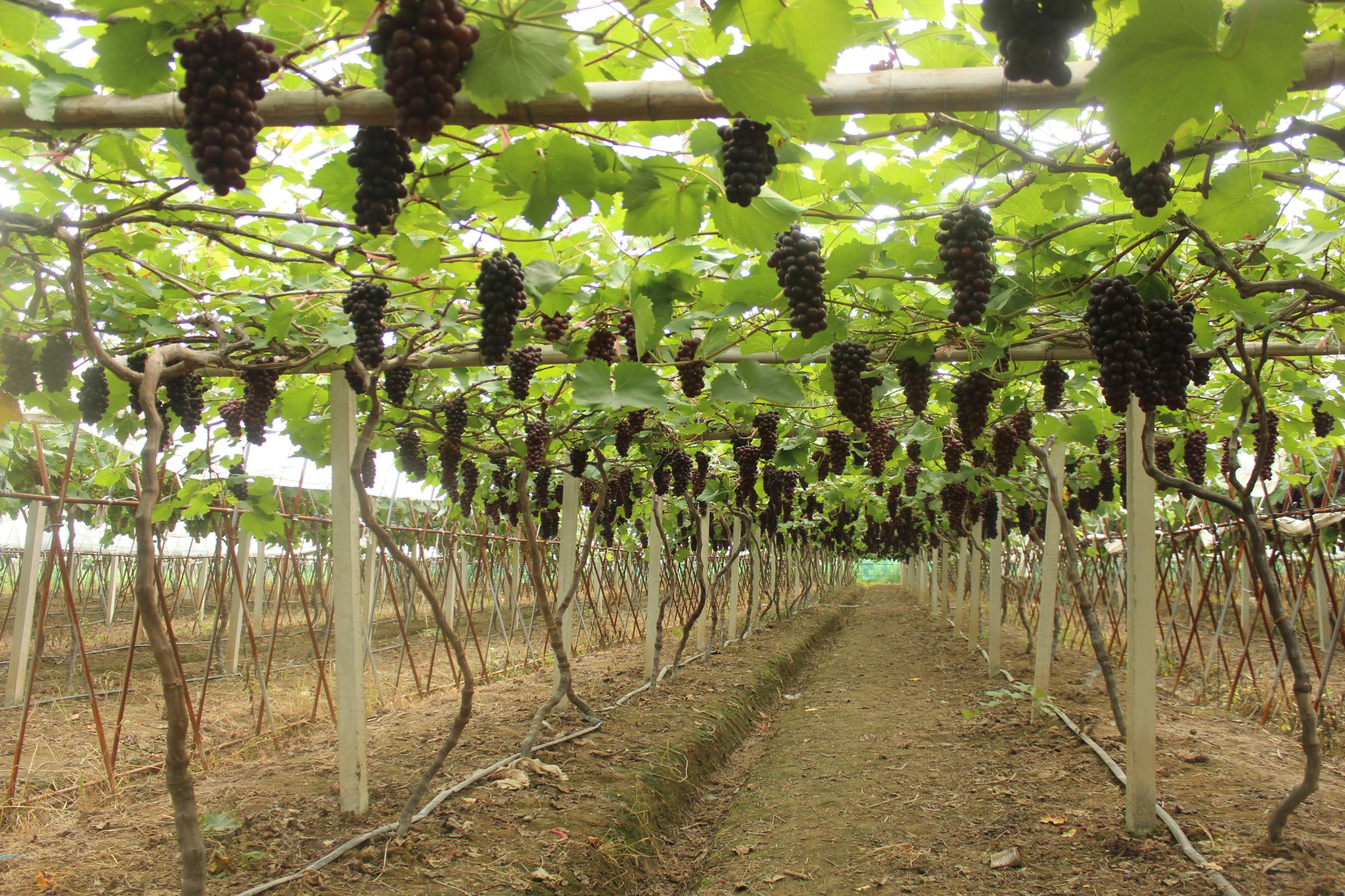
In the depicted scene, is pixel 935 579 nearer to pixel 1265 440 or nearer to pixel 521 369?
pixel 1265 440

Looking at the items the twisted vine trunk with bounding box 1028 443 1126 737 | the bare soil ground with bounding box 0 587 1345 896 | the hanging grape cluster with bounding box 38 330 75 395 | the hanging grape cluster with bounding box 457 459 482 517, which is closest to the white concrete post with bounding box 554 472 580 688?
the hanging grape cluster with bounding box 457 459 482 517

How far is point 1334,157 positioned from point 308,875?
17.9 ft

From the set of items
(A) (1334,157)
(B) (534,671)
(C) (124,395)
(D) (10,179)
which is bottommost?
(B) (534,671)

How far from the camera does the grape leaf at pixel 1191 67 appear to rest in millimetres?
1415

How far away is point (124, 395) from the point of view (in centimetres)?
461

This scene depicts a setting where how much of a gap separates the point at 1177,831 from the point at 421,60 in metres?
5.35

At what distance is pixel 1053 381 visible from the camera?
4793 millimetres

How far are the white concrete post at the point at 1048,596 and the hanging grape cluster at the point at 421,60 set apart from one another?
747 centimetres

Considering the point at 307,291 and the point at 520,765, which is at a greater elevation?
the point at 307,291

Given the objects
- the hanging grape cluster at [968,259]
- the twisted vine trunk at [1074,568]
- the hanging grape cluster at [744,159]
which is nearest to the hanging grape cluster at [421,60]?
the hanging grape cluster at [744,159]

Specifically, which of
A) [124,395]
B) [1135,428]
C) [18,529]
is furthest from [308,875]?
[18,529]

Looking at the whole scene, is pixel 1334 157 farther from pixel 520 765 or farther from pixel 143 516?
pixel 520 765

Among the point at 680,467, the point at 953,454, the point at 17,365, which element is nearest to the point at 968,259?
the point at 17,365

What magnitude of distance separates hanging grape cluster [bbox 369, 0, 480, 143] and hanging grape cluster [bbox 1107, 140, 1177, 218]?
181cm
